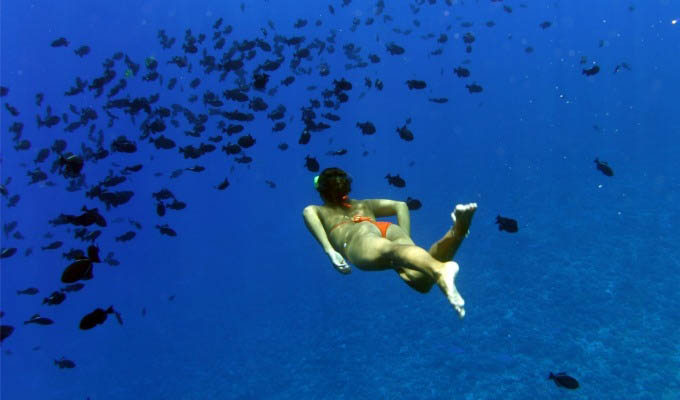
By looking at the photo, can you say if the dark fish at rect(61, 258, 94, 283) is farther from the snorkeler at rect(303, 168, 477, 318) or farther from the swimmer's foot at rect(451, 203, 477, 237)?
the swimmer's foot at rect(451, 203, 477, 237)

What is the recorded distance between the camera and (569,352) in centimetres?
1307

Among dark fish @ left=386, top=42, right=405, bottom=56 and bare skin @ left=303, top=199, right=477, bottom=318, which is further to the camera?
dark fish @ left=386, top=42, right=405, bottom=56

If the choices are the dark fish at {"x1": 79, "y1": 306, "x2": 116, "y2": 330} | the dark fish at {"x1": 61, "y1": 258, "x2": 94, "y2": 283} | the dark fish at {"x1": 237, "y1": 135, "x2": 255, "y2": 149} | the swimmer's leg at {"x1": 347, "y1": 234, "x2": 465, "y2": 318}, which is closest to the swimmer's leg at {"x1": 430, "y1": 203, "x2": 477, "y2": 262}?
the swimmer's leg at {"x1": 347, "y1": 234, "x2": 465, "y2": 318}

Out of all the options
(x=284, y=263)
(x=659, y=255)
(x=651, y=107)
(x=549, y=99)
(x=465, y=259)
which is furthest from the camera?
(x=549, y=99)

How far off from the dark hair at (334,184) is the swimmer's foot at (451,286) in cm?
255

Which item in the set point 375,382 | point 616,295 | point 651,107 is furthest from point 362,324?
point 651,107

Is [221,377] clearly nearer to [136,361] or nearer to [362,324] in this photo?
[362,324]

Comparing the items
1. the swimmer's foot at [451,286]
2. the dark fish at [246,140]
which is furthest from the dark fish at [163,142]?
the swimmer's foot at [451,286]

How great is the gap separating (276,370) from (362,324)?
3.55m

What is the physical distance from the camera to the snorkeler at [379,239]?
4.27 meters

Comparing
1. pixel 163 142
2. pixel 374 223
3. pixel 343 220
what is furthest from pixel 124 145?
pixel 374 223

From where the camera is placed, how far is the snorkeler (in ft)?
14.0

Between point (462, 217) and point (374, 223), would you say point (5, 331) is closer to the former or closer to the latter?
point (374, 223)

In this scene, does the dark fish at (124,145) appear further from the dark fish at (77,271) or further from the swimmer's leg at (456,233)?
the swimmer's leg at (456,233)
